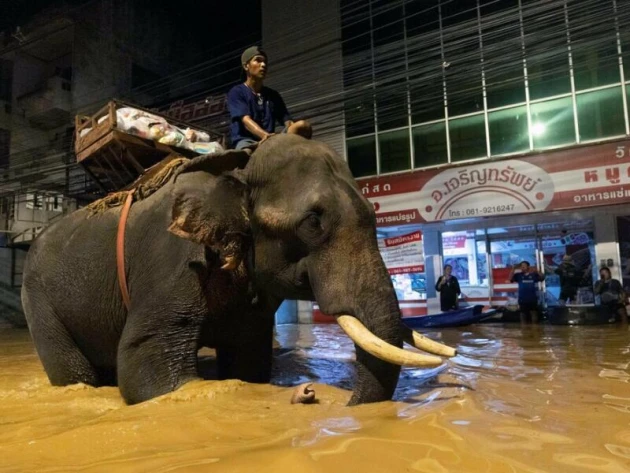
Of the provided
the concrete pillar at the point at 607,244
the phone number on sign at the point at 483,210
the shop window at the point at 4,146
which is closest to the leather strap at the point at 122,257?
the phone number on sign at the point at 483,210

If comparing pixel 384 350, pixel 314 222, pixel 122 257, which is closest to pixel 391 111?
pixel 122 257

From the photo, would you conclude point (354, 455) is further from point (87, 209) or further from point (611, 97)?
point (611, 97)

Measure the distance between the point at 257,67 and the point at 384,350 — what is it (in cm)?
283

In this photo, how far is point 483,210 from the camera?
512 inches

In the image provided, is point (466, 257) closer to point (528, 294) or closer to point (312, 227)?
point (528, 294)

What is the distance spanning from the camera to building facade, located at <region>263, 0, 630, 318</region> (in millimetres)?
12062

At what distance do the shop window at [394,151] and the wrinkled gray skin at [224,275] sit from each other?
39.7 ft

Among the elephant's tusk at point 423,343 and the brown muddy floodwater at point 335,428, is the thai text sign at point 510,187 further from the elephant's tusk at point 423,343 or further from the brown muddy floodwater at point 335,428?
the elephant's tusk at point 423,343

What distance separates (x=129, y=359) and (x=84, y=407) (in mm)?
459

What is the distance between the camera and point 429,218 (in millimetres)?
13828

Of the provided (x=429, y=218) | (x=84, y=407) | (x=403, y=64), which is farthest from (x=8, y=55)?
(x=84, y=407)

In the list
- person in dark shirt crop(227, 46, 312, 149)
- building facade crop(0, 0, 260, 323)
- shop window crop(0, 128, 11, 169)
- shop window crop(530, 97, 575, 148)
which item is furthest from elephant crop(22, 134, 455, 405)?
shop window crop(0, 128, 11, 169)

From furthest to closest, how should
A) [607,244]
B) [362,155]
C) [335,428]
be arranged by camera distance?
[362,155]
[607,244]
[335,428]

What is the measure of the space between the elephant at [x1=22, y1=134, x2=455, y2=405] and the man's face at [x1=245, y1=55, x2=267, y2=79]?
113 cm
